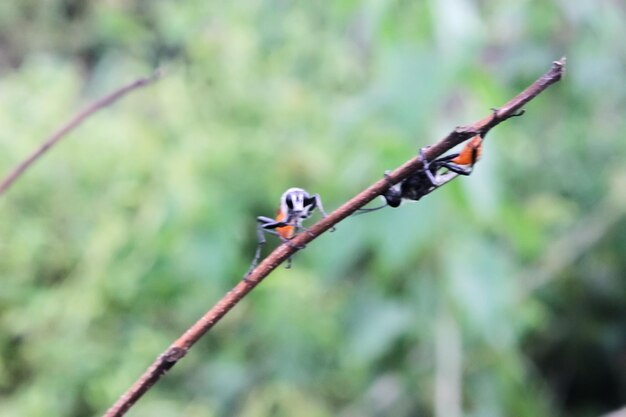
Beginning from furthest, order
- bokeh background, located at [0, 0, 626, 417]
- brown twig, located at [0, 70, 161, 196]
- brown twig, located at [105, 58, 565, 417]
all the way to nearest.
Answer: bokeh background, located at [0, 0, 626, 417], brown twig, located at [0, 70, 161, 196], brown twig, located at [105, 58, 565, 417]

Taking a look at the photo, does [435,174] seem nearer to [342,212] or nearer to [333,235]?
[342,212]

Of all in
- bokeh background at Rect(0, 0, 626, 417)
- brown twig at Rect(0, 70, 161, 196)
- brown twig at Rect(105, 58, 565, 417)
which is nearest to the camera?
brown twig at Rect(105, 58, 565, 417)

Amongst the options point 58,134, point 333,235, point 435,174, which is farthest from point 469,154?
point 333,235

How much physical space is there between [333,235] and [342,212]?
88 cm

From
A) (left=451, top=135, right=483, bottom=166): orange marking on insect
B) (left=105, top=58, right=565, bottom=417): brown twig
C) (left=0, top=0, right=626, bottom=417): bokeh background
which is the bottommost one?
(left=105, top=58, right=565, bottom=417): brown twig

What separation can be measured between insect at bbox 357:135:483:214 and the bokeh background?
24.4 inches

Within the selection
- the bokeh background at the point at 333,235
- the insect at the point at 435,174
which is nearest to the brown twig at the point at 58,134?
the insect at the point at 435,174

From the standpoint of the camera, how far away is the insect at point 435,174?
13.0 inches

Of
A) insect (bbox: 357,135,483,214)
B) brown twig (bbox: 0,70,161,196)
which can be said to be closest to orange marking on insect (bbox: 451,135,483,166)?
insect (bbox: 357,135,483,214)

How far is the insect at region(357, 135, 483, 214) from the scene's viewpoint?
33 centimetres

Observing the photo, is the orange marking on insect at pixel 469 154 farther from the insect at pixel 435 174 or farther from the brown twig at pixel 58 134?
the brown twig at pixel 58 134

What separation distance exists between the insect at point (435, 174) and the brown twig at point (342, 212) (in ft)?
0.20

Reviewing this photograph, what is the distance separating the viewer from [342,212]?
10.0 inches

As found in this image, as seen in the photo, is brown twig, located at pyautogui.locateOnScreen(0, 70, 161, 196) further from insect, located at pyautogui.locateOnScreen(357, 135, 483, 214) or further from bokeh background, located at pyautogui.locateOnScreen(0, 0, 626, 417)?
bokeh background, located at pyautogui.locateOnScreen(0, 0, 626, 417)
